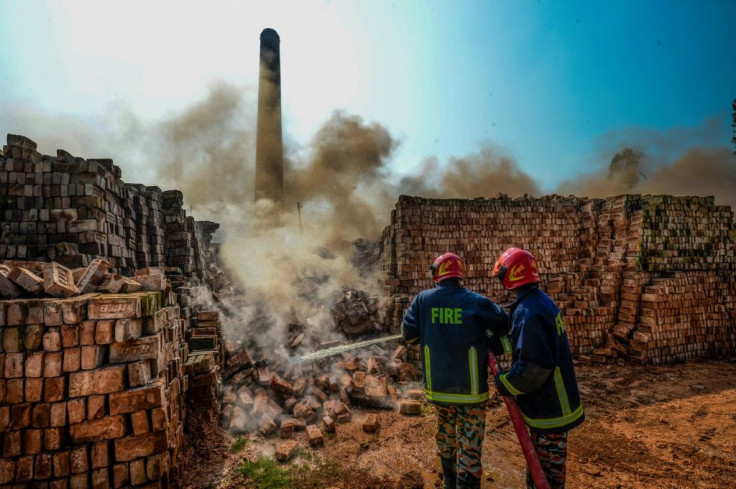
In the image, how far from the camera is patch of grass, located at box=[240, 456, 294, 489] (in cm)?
402

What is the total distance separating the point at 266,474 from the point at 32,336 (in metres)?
3.10

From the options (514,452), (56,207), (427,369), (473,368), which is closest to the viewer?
(473,368)

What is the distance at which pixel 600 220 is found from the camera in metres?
11.7

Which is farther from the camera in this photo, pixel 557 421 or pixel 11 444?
pixel 11 444

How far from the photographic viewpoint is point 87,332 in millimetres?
3219

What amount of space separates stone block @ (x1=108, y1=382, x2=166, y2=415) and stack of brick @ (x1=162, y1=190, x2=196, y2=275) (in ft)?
21.3

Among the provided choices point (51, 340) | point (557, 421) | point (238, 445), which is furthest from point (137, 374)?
point (557, 421)

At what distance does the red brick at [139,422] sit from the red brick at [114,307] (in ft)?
3.34

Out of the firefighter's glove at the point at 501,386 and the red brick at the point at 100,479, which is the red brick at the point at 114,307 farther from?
the firefighter's glove at the point at 501,386

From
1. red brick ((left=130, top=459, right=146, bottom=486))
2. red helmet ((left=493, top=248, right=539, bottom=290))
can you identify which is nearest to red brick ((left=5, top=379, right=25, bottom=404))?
red brick ((left=130, top=459, right=146, bottom=486))

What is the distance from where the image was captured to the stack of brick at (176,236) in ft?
30.5

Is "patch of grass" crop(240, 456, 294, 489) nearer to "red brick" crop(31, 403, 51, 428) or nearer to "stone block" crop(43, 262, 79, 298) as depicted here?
"red brick" crop(31, 403, 51, 428)

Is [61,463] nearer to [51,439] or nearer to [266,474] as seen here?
[51,439]

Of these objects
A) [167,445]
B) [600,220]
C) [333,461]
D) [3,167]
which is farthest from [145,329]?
[600,220]
